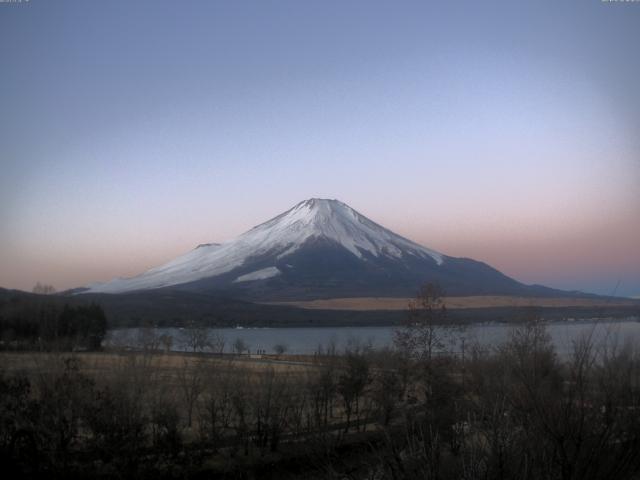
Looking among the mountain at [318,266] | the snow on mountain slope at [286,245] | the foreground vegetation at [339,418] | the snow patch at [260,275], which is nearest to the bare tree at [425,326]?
the foreground vegetation at [339,418]

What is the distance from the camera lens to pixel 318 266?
15562cm

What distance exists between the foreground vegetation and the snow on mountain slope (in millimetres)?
127168

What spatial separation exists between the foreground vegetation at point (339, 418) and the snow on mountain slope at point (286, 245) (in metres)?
127

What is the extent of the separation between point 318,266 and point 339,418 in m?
134

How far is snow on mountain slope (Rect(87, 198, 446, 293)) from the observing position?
162 metres

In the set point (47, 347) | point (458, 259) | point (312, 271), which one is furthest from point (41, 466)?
point (458, 259)

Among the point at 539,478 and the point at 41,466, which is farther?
the point at 41,466

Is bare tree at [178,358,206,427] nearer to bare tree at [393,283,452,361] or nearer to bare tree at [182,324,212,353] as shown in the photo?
bare tree at [393,283,452,361]

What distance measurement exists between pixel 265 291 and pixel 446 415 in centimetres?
12321

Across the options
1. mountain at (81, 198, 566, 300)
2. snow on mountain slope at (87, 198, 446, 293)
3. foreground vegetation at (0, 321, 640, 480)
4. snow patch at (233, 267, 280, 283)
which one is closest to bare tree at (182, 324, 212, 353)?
foreground vegetation at (0, 321, 640, 480)

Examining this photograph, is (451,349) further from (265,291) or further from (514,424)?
(265,291)

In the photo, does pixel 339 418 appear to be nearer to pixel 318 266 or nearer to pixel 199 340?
pixel 199 340

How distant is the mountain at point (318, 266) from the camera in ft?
450

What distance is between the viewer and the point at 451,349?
82.6 feet
